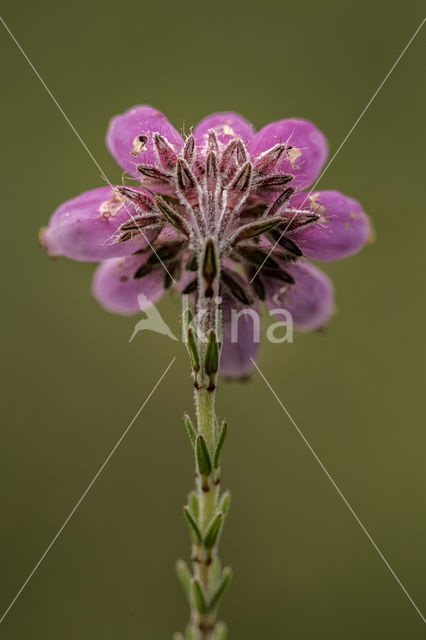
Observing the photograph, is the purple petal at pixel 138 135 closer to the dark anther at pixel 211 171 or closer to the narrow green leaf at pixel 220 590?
Result: the dark anther at pixel 211 171

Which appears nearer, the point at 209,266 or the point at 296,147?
the point at 209,266

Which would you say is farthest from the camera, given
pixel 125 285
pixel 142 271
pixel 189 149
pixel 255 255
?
pixel 125 285

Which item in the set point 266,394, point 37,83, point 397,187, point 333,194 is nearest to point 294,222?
point 333,194

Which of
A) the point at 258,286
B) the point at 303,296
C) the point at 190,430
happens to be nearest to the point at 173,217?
the point at 258,286

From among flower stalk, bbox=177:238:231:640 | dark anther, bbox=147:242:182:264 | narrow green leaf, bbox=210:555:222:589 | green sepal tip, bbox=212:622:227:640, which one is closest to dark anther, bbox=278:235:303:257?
dark anther, bbox=147:242:182:264

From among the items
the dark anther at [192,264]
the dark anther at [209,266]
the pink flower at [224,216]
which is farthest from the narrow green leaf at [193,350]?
the dark anther at [192,264]

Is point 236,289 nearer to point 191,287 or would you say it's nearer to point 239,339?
point 191,287

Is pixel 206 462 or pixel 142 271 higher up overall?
pixel 142 271
